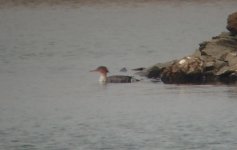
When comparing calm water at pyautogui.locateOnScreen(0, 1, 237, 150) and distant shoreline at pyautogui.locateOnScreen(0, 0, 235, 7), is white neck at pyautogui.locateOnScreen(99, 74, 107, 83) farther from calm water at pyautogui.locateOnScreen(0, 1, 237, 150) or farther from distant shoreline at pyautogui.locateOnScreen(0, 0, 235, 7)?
distant shoreline at pyautogui.locateOnScreen(0, 0, 235, 7)

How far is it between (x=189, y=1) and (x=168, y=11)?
13.3 feet

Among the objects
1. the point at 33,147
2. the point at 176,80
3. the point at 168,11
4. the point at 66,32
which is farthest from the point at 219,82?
the point at 168,11

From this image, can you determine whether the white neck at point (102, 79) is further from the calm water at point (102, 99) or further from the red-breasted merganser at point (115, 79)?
the calm water at point (102, 99)

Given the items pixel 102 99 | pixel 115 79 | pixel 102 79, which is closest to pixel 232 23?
pixel 115 79

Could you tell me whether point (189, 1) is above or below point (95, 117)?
above

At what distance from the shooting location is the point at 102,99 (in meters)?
35.1

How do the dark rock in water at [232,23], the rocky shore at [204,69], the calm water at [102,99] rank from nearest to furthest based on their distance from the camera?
the calm water at [102,99] → the rocky shore at [204,69] → the dark rock in water at [232,23]

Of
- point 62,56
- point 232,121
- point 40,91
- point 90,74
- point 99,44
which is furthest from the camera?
point 99,44

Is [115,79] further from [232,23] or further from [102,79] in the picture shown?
[232,23]

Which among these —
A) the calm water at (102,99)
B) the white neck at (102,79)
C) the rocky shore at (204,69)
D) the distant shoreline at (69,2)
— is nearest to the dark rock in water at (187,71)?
the rocky shore at (204,69)

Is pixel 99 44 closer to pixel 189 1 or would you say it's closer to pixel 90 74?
pixel 90 74

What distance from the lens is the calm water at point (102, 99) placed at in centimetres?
2991

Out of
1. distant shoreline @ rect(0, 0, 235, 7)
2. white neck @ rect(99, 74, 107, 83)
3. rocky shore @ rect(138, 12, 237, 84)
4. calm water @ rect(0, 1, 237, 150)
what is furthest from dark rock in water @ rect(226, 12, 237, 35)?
distant shoreline @ rect(0, 0, 235, 7)

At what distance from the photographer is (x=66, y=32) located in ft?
195
